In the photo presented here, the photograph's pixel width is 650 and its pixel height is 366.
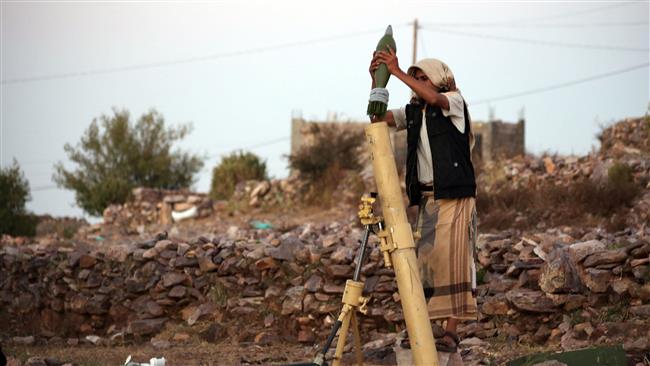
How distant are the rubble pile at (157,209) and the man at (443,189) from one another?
18913 millimetres

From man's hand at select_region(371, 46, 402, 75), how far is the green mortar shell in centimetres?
2

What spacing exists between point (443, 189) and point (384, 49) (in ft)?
2.59

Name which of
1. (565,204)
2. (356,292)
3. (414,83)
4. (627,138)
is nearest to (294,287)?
(414,83)

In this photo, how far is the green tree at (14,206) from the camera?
2659cm

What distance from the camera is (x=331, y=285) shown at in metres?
9.24

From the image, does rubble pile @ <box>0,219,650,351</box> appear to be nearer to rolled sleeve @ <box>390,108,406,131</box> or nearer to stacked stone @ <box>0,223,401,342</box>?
stacked stone @ <box>0,223,401,342</box>

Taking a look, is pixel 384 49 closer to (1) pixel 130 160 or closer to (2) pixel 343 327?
(2) pixel 343 327

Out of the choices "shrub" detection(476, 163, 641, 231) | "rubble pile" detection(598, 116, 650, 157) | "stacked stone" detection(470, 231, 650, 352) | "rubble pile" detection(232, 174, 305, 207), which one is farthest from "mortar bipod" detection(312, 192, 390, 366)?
"rubble pile" detection(232, 174, 305, 207)

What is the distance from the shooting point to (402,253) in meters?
4.34

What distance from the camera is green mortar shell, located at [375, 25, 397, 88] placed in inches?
179

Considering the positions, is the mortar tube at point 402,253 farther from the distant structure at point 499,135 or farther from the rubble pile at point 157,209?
the distant structure at point 499,135

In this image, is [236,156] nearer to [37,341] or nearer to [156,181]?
[156,181]

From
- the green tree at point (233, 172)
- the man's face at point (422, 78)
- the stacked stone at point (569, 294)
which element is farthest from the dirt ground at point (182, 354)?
the green tree at point (233, 172)

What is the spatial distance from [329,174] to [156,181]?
1219cm
